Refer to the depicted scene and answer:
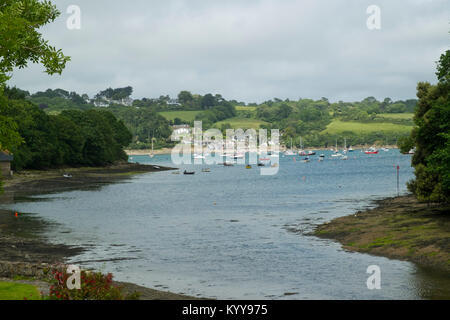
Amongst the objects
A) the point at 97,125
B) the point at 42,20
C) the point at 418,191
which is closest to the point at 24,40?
the point at 42,20

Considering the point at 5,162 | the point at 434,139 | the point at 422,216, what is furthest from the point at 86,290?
the point at 5,162

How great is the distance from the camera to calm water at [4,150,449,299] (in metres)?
33.1

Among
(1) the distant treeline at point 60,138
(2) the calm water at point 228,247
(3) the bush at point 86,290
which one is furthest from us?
(1) the distant treeline at point 60,138

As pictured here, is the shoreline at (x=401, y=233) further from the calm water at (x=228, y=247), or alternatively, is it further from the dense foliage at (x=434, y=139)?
the dense foliage at (x=434, y=139)

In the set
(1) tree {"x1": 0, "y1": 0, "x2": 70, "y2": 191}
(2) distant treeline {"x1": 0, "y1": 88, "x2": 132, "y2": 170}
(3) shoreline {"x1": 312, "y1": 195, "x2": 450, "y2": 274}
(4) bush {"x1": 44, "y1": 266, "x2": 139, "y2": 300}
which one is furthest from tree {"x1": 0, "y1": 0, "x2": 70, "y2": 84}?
(2) distant treeline {"x1": 0, "y1": 88, "x2": 132, "y2": 170}

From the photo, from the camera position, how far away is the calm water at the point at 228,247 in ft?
109

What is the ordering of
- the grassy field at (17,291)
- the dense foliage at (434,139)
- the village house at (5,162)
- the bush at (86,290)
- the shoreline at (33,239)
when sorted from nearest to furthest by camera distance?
the bush at (86,290) → the grassy field at (17,291) → the shoreline at (33,239) → the dense foliage at (434,139) → the village house at (5,162)

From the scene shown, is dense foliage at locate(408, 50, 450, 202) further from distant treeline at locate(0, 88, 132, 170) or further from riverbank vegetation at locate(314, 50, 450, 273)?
distant treeline at locate(0, 88, 132, 170)

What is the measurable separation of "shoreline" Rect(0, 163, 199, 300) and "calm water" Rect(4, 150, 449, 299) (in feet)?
7.55

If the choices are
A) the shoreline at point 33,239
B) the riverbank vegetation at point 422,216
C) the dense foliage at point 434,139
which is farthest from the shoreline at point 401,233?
the shoreline at point 33,239

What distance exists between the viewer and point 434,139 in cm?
5628

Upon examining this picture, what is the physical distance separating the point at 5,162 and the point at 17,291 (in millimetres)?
100301

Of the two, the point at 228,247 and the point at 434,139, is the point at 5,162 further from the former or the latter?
the point at 434,139

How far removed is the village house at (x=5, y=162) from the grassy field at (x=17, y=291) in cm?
9578
